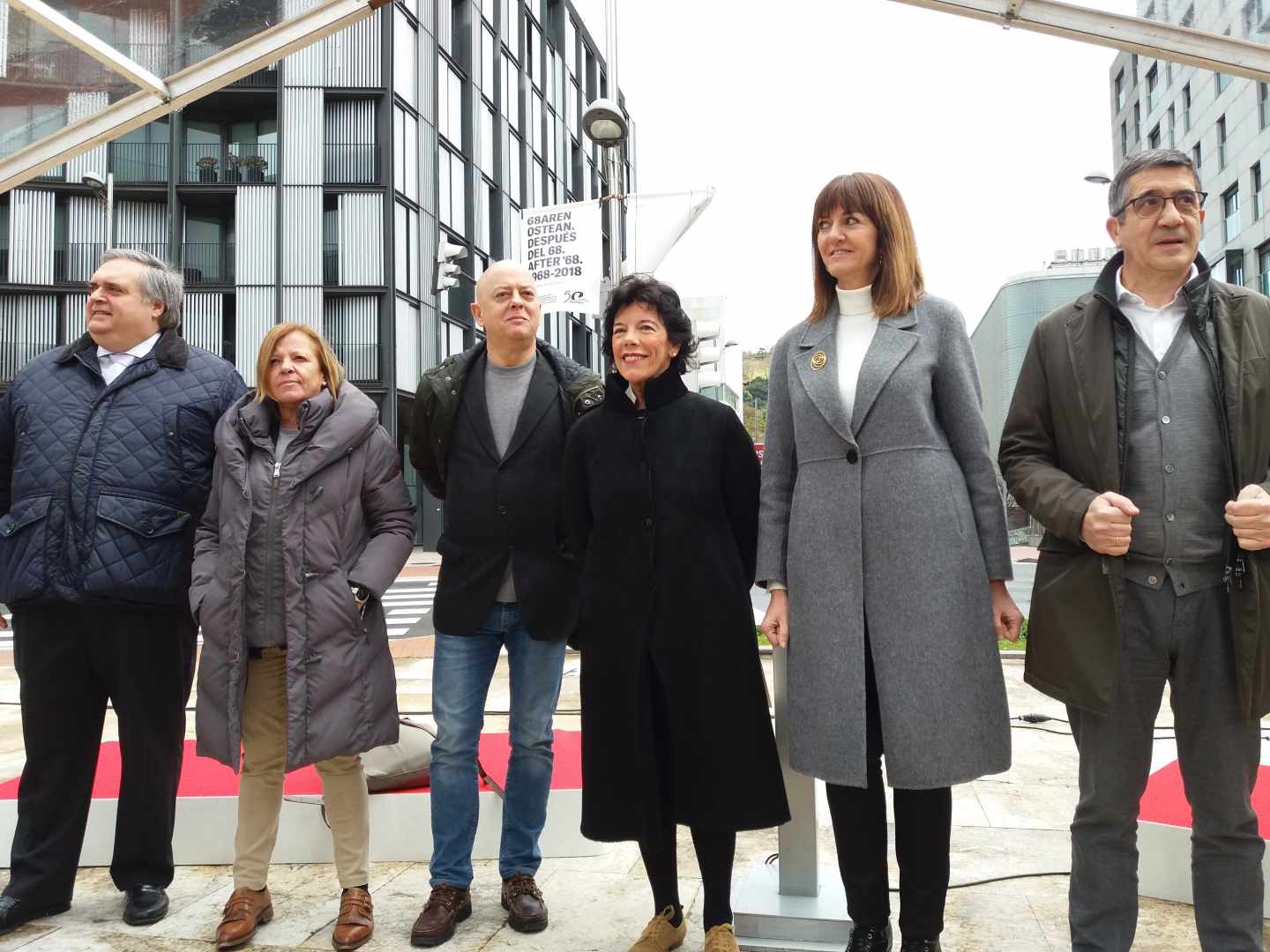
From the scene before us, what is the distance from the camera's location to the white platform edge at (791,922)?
2.97 metres

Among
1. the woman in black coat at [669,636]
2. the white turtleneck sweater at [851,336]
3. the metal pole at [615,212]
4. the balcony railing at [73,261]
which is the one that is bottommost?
the woman in black coat at [669,636]

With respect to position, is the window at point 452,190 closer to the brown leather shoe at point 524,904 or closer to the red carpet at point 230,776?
the red carpet at point 230,776

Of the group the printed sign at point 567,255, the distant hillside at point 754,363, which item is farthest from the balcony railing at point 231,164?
the distant hillside at point 754,363

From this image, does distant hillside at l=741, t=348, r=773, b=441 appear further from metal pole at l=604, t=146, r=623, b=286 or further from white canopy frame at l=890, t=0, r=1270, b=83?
white canopy frame at l=890, t=0, r=1270, b=83

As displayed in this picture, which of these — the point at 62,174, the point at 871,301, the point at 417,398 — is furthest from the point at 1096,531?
the point at 62,174

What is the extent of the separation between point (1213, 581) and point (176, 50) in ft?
13.3

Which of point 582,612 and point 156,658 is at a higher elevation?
point 582,612

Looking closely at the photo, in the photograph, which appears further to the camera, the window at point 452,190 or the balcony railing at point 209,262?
the window at point 452,190

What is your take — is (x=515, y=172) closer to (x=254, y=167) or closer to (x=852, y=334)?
(x=254, y=167)

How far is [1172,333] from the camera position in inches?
102

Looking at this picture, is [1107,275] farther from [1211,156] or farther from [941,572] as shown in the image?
[1211,156]

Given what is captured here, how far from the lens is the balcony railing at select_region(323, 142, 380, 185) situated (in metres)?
26.5

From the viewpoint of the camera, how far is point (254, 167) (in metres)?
26.4

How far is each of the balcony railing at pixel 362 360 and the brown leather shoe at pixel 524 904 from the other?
23971 mm
